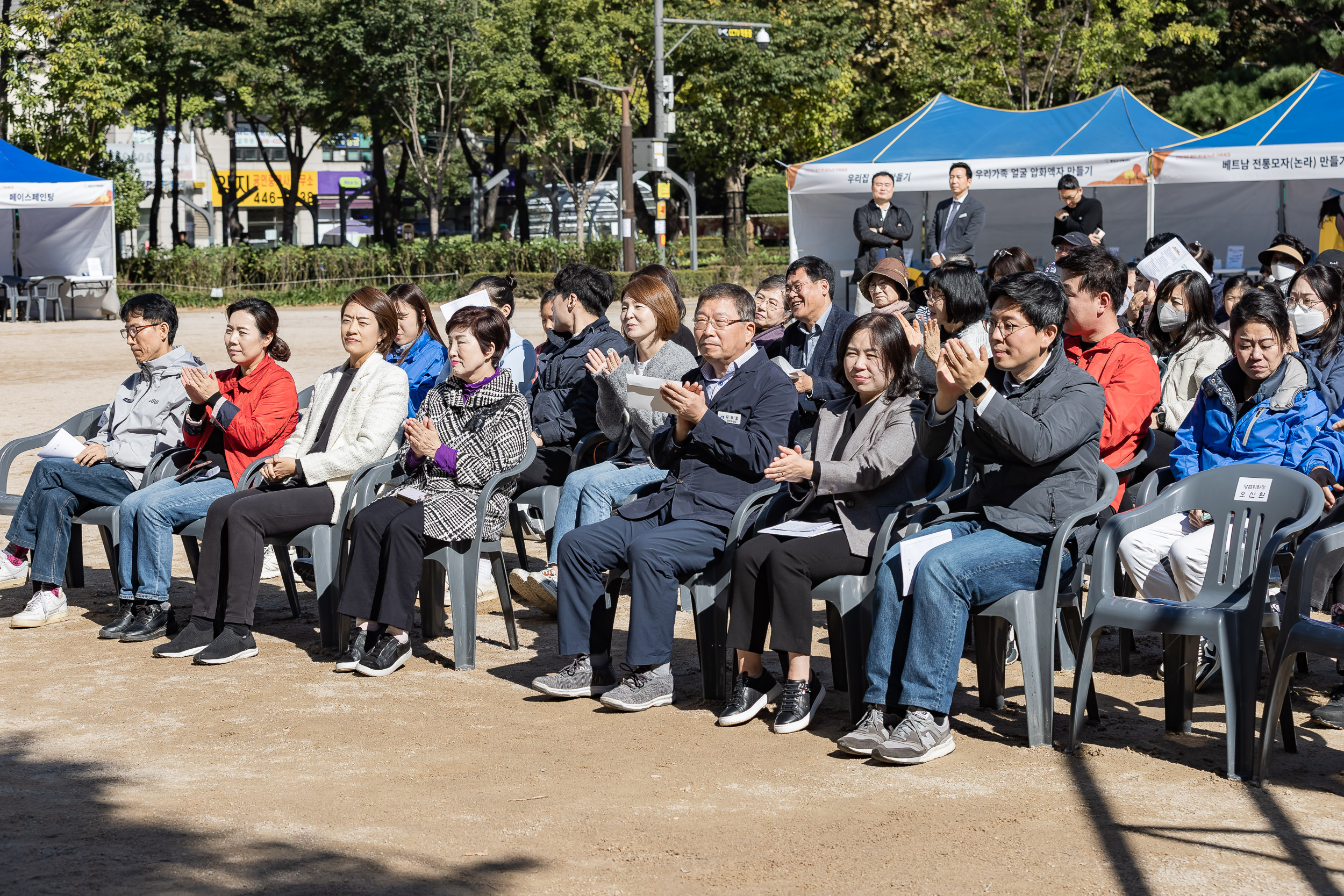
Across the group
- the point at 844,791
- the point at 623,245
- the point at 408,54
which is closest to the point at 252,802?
the point at 844,791

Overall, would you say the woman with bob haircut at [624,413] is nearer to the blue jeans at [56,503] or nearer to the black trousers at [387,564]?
the black trousers at [387,564]

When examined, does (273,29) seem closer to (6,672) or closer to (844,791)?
(6,672)

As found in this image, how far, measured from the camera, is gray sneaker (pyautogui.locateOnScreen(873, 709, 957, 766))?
441 cm

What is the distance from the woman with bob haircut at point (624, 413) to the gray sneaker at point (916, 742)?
1988mm

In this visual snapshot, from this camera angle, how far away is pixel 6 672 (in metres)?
5.72

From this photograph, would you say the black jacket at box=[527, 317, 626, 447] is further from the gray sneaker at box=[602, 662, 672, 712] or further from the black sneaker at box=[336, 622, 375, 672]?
the gray sneaker at box=[602, 662, 672, 712]

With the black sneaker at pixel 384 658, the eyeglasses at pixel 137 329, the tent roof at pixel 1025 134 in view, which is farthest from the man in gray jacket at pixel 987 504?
the tent roof at pixel 1025 134

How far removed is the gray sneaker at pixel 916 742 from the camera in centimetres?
441

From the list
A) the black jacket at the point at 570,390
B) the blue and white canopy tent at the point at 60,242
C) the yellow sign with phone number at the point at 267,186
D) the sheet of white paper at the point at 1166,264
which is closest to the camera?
the black jacket at the point at 570,390

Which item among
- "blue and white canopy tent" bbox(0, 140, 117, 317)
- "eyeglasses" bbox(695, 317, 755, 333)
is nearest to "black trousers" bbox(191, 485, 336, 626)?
"eyeglasses" bbox(695, 317, 755, 333)

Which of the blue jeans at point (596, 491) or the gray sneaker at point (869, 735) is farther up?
the blue jeans at point (596, 491)

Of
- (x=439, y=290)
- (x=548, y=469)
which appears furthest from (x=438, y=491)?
(x=439, y=290)

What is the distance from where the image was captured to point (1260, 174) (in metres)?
15.1

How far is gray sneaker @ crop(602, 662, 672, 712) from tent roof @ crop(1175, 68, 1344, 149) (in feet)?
41.2
